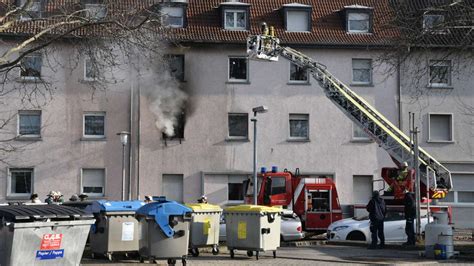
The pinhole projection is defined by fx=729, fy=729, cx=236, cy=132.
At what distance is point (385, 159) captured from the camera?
3591 centimetres

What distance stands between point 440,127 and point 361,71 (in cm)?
488

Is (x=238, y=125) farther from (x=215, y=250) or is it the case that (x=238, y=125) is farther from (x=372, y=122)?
(x=215, y=250)

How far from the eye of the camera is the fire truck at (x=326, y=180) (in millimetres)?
24641

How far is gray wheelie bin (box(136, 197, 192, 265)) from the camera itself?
14.8 m

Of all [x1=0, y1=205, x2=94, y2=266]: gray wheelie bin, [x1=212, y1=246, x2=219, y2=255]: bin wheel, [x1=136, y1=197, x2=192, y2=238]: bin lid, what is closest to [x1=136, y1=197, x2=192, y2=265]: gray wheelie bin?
[x1=136, y1=197, x2=192, y2=238]: bin lid

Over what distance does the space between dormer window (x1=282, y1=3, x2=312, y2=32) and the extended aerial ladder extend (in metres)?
9.73

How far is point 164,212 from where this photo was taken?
14.9m

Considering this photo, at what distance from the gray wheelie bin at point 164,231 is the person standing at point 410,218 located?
27.7 feet

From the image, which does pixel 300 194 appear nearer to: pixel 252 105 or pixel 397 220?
pixel 397 220

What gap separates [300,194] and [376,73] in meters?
11.8

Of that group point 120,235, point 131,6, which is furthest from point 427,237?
point 131,6

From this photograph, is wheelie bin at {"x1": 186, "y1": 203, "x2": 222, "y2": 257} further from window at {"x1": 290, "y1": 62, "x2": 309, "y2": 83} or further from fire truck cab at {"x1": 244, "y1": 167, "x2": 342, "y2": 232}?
window at {"x1": 290, "y1": 62, "x2": 309, "y2": 83}

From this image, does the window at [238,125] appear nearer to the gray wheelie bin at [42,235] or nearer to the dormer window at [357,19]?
the dormer window at [357,19]

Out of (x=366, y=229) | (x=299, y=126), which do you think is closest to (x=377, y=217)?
(x=366, y=229)
